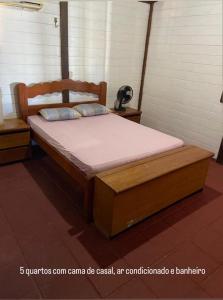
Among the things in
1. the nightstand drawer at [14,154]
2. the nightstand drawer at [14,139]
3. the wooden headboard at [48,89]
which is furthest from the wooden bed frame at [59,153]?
the nightstand drawer at [14,154]

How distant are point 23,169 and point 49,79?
4.30ft

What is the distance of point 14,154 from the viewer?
287 cm

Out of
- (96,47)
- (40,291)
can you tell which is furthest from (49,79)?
(40,291)

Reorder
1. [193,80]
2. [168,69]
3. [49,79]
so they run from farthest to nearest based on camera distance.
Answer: [168,69] → [193,80] → [49,79]

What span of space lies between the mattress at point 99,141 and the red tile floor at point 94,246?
53 centimetres

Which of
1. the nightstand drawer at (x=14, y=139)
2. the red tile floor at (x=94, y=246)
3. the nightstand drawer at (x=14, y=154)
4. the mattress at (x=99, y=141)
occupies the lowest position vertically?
the red tile floor at (x=94, y=246)

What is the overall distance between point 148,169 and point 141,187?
20 cm

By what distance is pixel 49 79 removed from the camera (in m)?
3.21

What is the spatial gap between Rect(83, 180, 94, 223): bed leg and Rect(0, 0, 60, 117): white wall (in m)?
1.83

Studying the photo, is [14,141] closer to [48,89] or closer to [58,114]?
[58,114]

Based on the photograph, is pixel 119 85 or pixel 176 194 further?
pixel 119 85

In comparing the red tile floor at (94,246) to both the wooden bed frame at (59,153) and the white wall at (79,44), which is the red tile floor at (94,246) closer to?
the wooden bed frame at (59,153)

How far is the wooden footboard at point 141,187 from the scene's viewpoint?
1746 millimetres

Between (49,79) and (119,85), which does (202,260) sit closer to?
(49,79)
